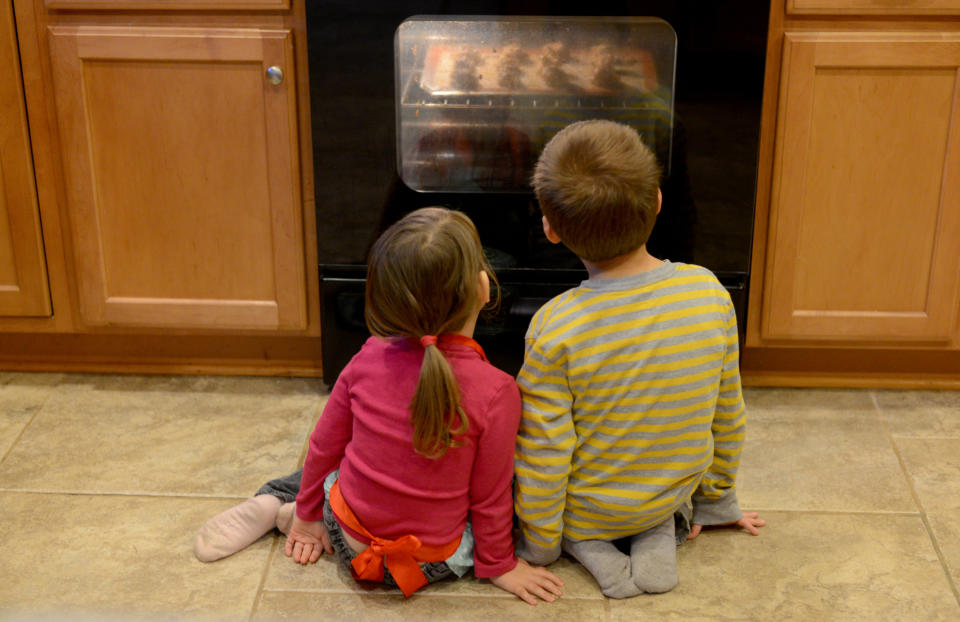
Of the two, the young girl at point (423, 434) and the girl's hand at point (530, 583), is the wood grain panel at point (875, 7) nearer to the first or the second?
the young girl at point (423, 434)

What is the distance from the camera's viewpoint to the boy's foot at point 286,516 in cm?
177

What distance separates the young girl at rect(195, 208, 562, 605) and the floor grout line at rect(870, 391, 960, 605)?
0.59 metres

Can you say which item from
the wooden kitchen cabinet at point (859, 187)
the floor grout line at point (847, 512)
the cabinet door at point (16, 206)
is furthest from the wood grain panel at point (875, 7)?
the cabinet door at point (16, 206)

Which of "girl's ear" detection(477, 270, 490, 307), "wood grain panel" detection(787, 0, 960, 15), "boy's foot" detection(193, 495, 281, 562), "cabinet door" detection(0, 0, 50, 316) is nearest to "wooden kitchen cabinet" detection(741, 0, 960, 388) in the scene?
"wood grain panel" detection(787, 0, 960, 15)

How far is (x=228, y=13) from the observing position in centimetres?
203

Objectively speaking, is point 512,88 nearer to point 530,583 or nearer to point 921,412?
point 530,583

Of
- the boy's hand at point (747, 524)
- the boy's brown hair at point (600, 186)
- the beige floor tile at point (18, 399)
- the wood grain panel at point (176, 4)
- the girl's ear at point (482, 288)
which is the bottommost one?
the beige floor tile at point (18, 399)

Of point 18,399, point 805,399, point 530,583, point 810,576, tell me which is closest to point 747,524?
point 810,576

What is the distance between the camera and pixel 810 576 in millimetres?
1677

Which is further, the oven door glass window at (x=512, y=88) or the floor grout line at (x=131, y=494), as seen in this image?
the oven door glass window at (x=512, y=88)

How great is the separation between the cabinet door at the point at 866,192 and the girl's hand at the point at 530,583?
804 mm

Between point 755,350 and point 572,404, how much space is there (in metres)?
0.85

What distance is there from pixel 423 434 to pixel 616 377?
285 millimetres

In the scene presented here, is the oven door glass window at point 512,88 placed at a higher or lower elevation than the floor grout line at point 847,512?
higher
